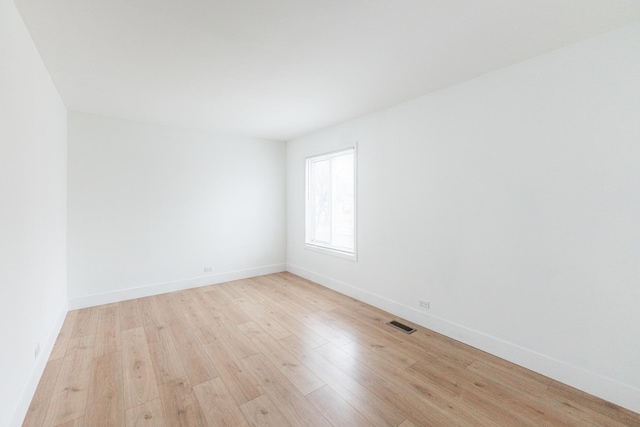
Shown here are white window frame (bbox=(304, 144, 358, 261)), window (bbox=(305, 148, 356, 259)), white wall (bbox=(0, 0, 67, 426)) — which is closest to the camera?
white wall (bbox=(0, 0, 67, 426))

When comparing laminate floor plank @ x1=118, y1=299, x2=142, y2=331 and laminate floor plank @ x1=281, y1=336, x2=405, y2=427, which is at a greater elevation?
laminate floor plank @ x1=118, y1=299, x2=142, y2=331

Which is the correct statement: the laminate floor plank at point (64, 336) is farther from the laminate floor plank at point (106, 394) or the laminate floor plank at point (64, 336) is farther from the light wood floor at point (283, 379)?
the laminate floor plank at point (106, 394)

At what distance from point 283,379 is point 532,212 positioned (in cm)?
242

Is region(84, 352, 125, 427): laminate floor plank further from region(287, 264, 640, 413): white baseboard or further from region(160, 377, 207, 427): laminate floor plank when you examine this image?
region(287, 264, 640, 413): white baseboard

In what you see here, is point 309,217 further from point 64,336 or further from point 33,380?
point 33,380

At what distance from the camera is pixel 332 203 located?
Answer: 4.31 metres

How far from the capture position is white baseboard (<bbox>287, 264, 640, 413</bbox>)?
1.79 meters

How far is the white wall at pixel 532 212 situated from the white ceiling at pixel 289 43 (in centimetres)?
29

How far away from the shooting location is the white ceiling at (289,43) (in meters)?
1.60

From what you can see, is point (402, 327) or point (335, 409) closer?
point (335, 409)

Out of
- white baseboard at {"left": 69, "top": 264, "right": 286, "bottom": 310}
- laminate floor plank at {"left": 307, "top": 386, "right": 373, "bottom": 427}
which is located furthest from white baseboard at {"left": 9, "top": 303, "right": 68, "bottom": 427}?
laminate floor plank at {"left": 307, "top": 386, "right": 373, "bottom": 427}

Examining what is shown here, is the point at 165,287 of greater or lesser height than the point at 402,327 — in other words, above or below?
above

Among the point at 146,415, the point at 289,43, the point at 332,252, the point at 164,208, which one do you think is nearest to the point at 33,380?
the point at 146,415

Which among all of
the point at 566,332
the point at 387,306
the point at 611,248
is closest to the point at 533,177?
the point at 611,248
